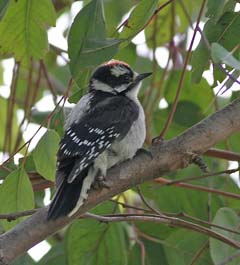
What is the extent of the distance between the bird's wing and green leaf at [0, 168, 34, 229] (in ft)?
0.50

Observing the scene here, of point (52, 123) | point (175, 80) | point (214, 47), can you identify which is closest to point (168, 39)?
point (175, 80)

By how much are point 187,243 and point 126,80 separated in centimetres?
95

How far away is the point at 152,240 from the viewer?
157 inches

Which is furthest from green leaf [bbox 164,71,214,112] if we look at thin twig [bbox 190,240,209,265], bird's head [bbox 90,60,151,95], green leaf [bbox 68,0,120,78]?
green leaf [bbox 68,0,120,78]

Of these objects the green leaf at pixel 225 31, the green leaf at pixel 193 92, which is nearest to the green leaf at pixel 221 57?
the green leaf at pixel 225 31

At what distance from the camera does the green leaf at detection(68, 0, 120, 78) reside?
3.18 meters

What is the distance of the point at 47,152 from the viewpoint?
3.40 meters

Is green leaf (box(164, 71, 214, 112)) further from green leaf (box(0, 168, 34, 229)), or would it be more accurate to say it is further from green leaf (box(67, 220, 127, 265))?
green leaf (box(0, 168, 34, 229))

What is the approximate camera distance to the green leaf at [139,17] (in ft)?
10.5

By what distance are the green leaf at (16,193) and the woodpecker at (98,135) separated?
0.43 ft

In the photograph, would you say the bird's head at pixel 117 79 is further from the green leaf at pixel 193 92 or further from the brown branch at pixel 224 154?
the brown branch at pixel 224 154

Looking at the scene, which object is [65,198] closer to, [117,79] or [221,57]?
[221,57]

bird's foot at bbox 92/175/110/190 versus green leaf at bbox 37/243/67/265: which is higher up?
bird's foot at bbox 92/175/110/190

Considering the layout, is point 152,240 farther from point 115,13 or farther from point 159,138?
point 115,13
